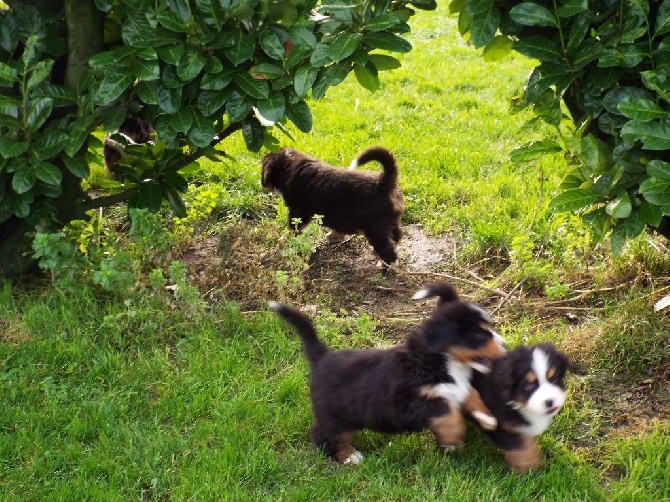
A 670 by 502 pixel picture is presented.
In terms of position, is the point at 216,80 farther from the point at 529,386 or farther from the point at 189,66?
the point at 529,386

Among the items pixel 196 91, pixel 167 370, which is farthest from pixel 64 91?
pixel 167 370

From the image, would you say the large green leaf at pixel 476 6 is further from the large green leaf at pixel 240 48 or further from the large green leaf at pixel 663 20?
the large green leaf at pixel 240 48

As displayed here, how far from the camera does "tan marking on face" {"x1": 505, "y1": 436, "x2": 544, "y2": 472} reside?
386 centimetres

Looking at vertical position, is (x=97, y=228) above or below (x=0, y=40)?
below

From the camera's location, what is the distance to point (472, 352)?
3885 millimetres

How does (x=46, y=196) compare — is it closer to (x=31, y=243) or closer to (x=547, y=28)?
(x=31, y=243)

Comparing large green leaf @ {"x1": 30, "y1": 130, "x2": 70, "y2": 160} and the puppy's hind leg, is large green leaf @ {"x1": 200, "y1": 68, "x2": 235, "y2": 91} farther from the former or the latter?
the puppy's hind leg

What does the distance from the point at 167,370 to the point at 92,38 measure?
203 centimetres

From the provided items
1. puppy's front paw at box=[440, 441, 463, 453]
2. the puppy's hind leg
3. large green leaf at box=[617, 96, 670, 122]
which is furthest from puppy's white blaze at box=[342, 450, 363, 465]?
large green leaf at box=[617, 96, 670, 122]

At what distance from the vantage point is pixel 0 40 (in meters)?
5.03

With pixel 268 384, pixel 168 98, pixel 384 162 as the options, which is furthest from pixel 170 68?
pixel 268 384

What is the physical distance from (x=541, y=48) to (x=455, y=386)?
5.77 ft

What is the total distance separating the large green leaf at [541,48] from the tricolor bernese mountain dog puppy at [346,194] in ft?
5.28

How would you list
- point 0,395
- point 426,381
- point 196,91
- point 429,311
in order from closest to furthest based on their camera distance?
point 426,381 → point 0,395 → point 196,91 → point 429,311
